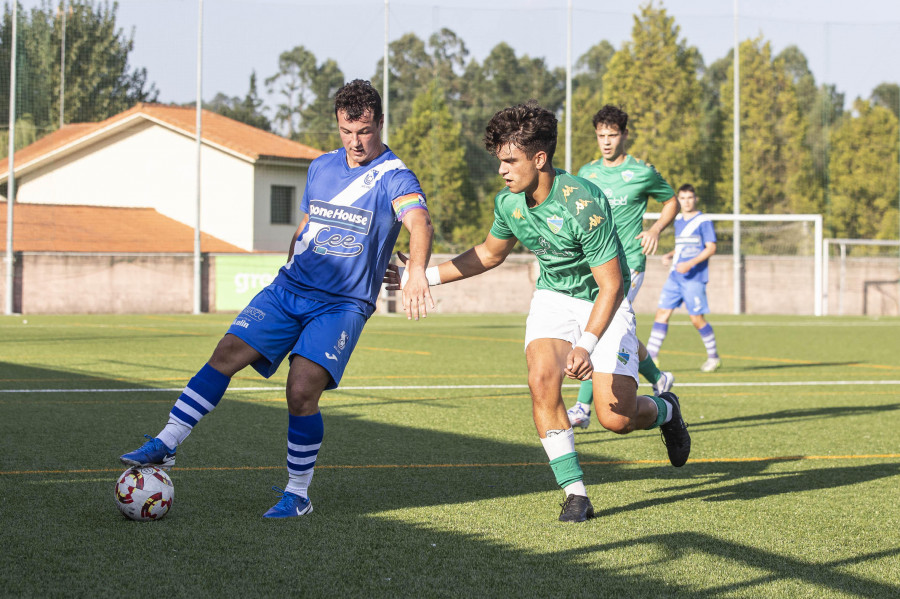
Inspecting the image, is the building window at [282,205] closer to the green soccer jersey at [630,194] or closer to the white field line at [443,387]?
the white field line at [443,387]

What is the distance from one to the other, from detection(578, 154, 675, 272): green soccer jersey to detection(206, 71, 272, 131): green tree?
2664 cm

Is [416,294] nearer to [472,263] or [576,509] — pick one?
[472,263]

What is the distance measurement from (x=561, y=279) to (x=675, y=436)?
132 centimetres

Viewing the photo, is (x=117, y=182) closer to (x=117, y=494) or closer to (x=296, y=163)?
(x=296, y=163)

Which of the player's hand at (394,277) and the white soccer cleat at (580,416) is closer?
the player's hand at (394,277)

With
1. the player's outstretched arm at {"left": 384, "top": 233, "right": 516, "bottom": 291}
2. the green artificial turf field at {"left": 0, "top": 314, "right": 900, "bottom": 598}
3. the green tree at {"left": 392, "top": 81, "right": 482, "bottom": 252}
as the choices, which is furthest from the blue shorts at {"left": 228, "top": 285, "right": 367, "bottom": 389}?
the green tree at {"left": 392, "top": 81, "right": 482, "bottom": 252}

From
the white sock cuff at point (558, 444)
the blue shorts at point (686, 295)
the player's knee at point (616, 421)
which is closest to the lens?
the white sock cuff at point (558, 444)

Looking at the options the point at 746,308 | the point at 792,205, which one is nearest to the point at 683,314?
the point at 746,308

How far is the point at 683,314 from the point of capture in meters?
30.3

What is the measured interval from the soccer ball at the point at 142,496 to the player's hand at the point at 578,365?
1.86 meters

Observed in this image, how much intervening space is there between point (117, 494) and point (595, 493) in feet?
7.86

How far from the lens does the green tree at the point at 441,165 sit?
3416 centimetres

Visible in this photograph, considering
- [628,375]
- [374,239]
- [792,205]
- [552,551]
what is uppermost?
[792,205]

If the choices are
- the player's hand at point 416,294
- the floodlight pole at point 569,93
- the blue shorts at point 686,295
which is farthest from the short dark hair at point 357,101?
the floodlight pole at point 569,93
